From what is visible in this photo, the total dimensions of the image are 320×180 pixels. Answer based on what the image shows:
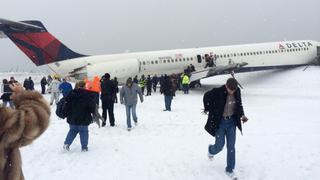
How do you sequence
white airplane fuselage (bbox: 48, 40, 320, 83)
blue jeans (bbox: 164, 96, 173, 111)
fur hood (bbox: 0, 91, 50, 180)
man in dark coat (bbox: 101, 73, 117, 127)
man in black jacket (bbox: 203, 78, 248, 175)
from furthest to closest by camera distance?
white airplane fuselage (bbox: 48, 40, 320, 83) → blue jeans (bbox: 164, 96, 173, 111) → man in dark coat (bbox: 101, 73, 117, 127) → man in black jacket (bbox: 203, 78, 248, 175) → fur hood (bbox: 0, 91, 50, 180)

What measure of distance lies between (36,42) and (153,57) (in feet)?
27.6

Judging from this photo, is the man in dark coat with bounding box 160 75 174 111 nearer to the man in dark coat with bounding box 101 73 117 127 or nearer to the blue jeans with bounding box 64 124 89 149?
the man in dark coat with bounding box 101 73 117 127

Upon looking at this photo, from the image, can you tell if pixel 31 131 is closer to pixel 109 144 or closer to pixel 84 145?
pixel 84 145

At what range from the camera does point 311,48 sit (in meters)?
33.8

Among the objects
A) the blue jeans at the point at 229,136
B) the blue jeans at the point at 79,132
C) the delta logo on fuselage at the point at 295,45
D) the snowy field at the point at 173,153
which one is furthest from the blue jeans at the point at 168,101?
the delta logo on fuselage at the point at 295,45

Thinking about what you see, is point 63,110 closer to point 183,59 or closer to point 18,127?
point 18,127

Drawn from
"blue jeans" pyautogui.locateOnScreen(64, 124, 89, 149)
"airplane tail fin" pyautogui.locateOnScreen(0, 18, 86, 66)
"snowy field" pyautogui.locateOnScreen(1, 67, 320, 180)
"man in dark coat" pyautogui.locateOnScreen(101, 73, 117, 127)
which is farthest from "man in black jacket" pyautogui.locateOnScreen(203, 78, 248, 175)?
"airplane tail fin" pyautogui.locateOnScreen(0, 18, 86, 66)

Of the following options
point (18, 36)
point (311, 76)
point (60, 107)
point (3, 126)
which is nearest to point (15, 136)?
point (3, 126)

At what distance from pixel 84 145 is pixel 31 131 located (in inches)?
200

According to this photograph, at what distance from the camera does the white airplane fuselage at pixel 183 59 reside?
25562mm

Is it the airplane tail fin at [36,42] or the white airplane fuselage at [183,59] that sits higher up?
the airplane tail fin at [36,42]

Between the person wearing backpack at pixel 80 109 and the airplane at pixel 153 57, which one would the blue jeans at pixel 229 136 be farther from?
the airplane at pixel 153 57

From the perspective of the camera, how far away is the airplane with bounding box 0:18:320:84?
24.0m

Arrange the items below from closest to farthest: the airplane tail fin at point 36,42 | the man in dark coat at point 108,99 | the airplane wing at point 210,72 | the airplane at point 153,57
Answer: the man in dark coat at point 108,99, the airplane tail fin at point 36,42, the airplane at point 153,57, the airplane wing at point 210,72
